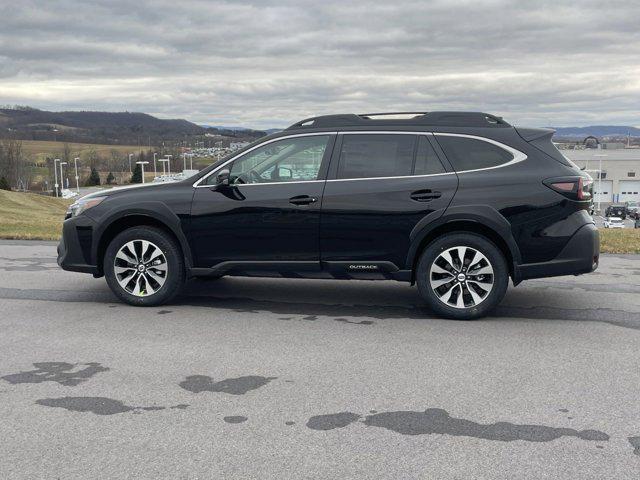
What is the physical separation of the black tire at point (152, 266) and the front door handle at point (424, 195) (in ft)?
7.97

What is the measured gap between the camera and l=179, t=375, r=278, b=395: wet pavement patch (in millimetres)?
4715

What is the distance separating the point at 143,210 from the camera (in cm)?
723

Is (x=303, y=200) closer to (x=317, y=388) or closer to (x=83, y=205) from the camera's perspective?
(x=83, y=205)

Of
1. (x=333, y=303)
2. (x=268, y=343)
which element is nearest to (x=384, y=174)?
(x=333, y=303)

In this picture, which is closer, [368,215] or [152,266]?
[368,215]

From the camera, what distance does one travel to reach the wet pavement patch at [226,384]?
471 cm

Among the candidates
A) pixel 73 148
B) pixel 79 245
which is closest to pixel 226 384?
pixel 79 245

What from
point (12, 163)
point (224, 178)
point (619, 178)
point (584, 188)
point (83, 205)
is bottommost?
point (619, 178)

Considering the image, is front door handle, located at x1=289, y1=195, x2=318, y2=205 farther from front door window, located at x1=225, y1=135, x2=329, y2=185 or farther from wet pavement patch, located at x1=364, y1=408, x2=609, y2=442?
wet pavement patch, located at x1=364, y1=408, x2=609, y2=442

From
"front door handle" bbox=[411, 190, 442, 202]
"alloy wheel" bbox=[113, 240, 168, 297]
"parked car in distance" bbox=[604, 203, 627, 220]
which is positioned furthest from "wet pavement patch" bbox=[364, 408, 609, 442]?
"parked car in distance" bbox=[604, 203, 627, 220]

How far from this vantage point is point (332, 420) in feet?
13.6

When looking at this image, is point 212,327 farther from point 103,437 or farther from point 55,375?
point 103,437

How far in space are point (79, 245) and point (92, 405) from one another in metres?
3.37

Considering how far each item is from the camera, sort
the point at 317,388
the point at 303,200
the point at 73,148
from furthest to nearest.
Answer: the point at 73,148
the point at 303,200
the point at 317,388
